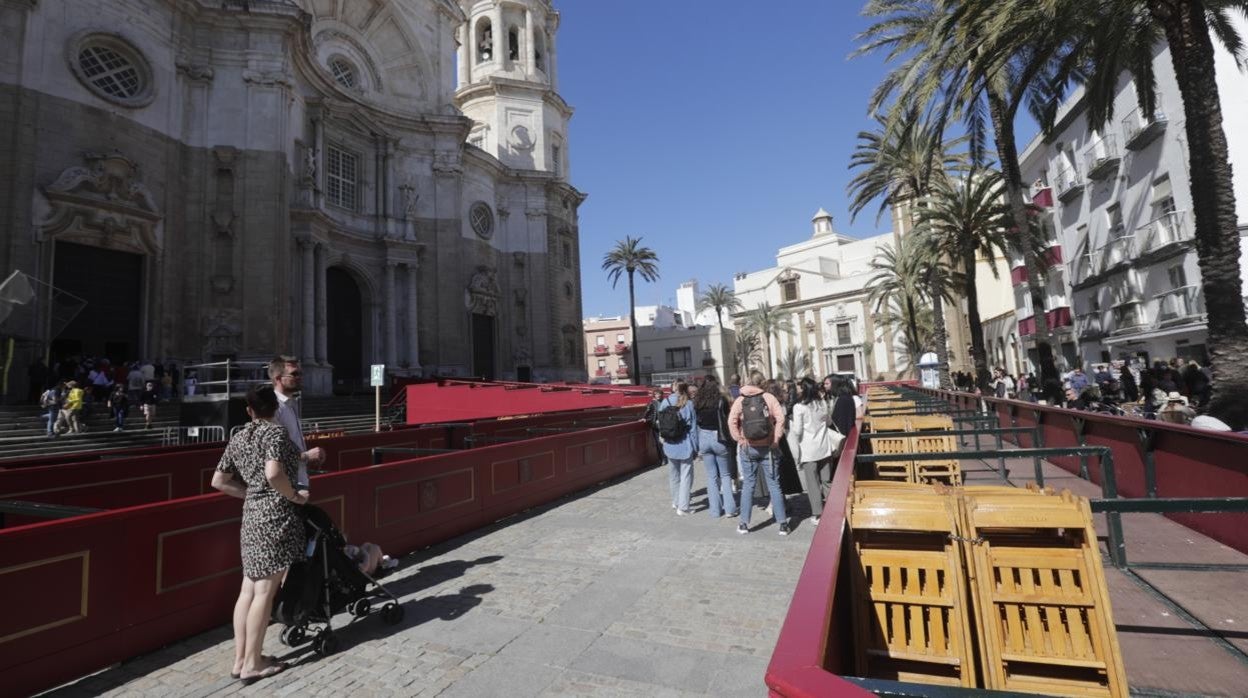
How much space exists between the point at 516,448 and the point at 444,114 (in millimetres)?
28057

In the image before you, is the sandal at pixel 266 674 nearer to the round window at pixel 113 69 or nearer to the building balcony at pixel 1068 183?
the round window at pixel 113 69

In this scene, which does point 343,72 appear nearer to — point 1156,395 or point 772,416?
point 772,416

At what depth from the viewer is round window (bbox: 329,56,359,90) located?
2923cm

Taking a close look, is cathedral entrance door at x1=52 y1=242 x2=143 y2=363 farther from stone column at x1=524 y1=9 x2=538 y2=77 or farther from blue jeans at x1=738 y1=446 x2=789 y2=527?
stone column at x1=524 y1=9 x2=538 y2=77

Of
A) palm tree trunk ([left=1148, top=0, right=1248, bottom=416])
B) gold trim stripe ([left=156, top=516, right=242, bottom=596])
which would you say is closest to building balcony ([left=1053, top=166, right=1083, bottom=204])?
palm tree trunk ([left=1148, top=0, right=1248, bottom=416])

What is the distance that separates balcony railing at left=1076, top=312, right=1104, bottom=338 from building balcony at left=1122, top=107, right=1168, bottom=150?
779 cm

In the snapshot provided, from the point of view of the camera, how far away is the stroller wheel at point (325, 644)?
4.41m

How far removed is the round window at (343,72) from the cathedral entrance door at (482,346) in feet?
43.8

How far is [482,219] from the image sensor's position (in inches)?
1435

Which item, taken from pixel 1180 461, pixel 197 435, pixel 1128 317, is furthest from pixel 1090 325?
pixel 197 435

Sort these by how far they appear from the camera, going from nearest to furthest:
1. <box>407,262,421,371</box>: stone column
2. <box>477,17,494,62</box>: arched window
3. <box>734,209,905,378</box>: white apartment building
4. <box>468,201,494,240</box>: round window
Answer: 1. <box>407,262,421,371</box>: stone column
2. <box>468,201,494,240</box>: round window
3. <box>477,17,494,62</box>: arched window
4. <box>734,209,905,378</box>: white apartment building

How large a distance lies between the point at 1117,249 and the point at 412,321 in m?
31.4

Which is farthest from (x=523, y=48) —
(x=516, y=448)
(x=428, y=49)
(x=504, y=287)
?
(x=516, y=448)

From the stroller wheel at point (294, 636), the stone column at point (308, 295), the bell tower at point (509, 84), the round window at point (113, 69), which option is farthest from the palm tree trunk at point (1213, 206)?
the bell tower at point (509, 84)
